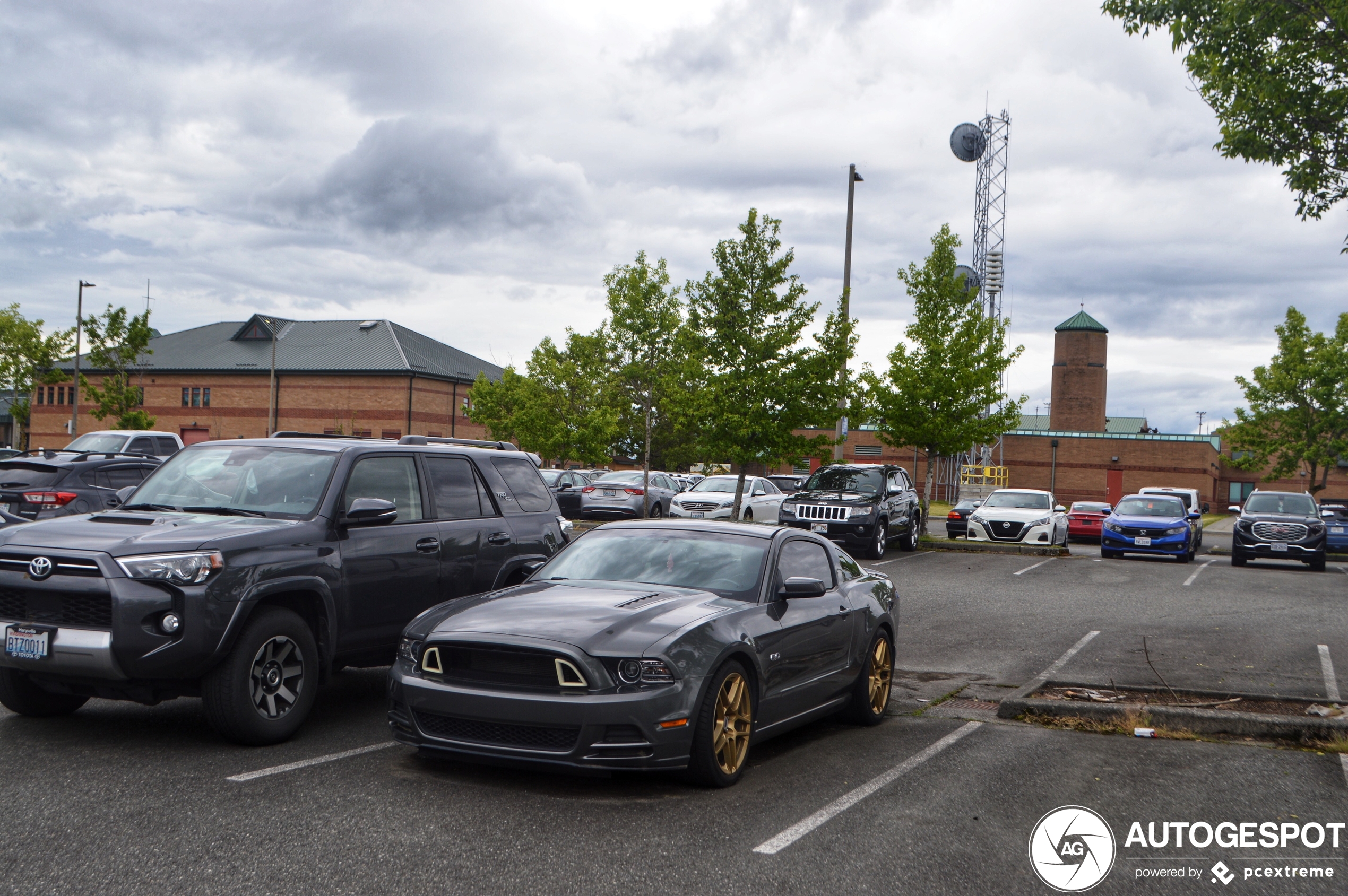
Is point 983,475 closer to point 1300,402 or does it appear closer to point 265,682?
point 1300,402

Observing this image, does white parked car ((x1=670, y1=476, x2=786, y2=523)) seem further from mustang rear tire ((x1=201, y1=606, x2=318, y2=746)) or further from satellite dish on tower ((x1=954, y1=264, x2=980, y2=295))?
mustang rear tire ((x1=201, y1=606, x2=318, y2=746))

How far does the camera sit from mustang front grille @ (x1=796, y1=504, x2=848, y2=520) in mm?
21766

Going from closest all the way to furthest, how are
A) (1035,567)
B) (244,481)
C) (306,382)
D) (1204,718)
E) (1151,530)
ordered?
1. (244,481)
2. (1204,718)
3. (1035,567)
4. (1151,530)
5. (306,382)

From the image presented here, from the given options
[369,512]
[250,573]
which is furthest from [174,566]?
[369,512]

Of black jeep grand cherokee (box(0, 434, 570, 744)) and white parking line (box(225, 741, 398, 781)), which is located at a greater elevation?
black jeep grand cherokee (box(0, 434, 570, 744))

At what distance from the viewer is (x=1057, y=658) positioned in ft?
34.6

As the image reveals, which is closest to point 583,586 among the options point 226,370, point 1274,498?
point 1274,498

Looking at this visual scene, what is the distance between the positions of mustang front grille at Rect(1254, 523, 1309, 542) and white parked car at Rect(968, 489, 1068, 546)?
4087 mm

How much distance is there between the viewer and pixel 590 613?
579cm

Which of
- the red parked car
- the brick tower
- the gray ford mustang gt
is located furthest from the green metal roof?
the gray ford mustang gt

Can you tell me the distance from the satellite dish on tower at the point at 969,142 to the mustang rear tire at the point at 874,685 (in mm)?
59303

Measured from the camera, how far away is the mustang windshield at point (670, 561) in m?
6.57

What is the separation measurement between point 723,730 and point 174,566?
3008 mm

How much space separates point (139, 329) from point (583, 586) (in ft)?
155
